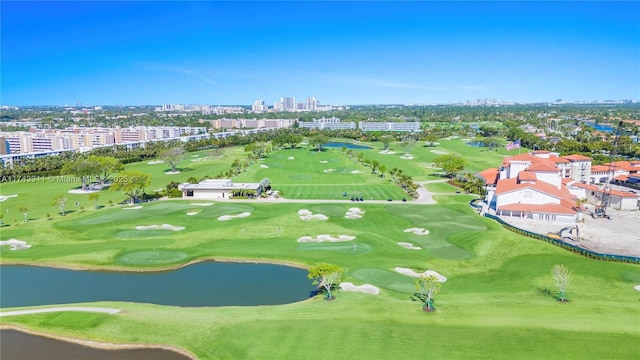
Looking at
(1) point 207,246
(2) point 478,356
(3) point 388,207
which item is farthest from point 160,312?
(3) point 388,207

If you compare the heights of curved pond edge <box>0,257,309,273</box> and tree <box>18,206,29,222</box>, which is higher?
tree <box>18,206,29,222</box>

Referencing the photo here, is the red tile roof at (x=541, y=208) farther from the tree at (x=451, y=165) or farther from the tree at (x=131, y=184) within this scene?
the tree at (x=131, y=184)

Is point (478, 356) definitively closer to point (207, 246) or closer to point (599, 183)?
point (207, 246)

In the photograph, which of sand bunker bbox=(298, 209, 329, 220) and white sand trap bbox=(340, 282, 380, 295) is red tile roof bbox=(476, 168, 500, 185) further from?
white sand trap bbox=(340, 282, 380, 295)

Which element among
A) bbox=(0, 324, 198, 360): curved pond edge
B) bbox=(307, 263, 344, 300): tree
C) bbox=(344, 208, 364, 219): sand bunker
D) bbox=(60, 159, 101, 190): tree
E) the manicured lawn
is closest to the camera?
the manicured lawn

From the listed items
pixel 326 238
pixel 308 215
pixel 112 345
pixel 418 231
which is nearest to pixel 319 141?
pixel 308 215

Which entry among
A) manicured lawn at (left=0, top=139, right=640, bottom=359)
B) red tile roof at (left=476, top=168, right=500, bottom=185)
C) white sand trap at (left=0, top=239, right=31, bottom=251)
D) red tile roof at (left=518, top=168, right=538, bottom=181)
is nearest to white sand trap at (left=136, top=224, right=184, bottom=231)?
manicured lawn at (left=0, top=139, right=640, bottom=359)

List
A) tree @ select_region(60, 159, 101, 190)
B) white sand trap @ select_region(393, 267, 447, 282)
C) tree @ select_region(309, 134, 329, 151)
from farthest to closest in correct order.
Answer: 1. tree @ select_region(309, 134, 329, 151)
2. tree @ select_region(60, 159, 101, 190)
3. white sand trap @ select_region(393, 267, 447, 282)
